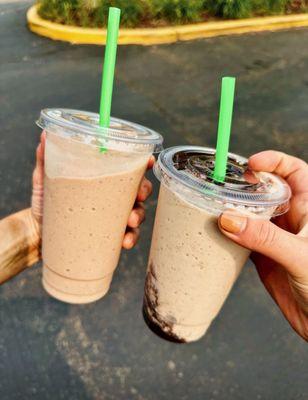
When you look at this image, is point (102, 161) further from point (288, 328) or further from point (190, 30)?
point (190, 30)

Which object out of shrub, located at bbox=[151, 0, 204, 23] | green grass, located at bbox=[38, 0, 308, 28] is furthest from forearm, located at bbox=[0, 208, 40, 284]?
shrub, located at bbox=[151, 0, 204, 23]

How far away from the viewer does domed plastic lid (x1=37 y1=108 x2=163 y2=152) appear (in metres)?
1.52

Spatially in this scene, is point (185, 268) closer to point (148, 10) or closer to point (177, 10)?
point (177, 10)

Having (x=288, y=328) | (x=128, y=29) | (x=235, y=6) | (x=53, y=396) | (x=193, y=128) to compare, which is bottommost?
(x=53, y=396)

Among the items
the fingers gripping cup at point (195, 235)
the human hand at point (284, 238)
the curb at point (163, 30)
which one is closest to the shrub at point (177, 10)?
the curb at point (163, 30)

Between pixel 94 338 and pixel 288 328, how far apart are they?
1.23m

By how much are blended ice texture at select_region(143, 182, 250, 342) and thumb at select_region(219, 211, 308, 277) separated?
68 millimetres

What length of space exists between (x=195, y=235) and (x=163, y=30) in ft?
19.6

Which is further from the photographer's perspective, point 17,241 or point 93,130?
point 17,241

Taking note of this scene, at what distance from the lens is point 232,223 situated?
4.48 ft

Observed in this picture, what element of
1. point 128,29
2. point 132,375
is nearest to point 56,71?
point 128,29

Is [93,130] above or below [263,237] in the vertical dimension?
above

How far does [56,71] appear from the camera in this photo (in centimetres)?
597

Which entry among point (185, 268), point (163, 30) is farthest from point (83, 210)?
point (163, 30)
